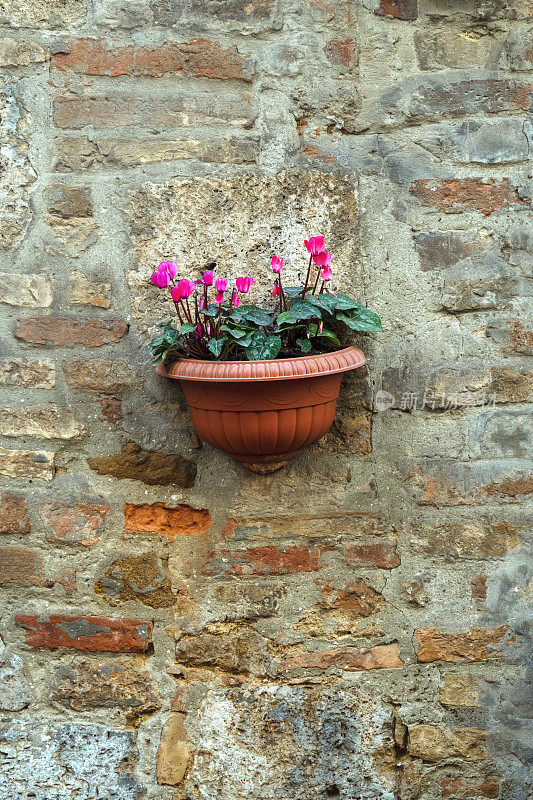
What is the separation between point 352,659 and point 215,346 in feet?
2.88

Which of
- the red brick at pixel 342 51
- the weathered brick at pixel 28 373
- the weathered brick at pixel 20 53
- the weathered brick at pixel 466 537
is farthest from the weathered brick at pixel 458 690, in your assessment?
the weathered brick at pixel 20 53

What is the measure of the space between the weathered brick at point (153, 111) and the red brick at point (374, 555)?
1.08 m

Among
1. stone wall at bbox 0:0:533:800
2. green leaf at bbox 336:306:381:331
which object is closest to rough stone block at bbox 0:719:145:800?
stone wall at bbox 0:0:533:800

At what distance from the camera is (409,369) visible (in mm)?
1740

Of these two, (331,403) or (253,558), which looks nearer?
(331,403)

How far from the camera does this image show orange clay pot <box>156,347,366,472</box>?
1.46m

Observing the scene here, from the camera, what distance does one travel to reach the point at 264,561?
175 cm

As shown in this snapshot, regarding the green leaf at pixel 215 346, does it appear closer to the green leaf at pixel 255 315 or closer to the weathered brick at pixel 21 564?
the green leaf at pixel 255 315

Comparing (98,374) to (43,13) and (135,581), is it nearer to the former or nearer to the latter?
(135,581)

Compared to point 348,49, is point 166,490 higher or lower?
lower

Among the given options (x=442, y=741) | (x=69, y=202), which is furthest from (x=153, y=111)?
(x=442, y=741)

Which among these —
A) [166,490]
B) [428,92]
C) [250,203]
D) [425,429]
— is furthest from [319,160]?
[166,490]

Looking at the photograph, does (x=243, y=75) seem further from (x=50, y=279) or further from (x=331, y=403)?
(x=331, y=403)

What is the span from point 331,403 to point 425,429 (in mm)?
296
